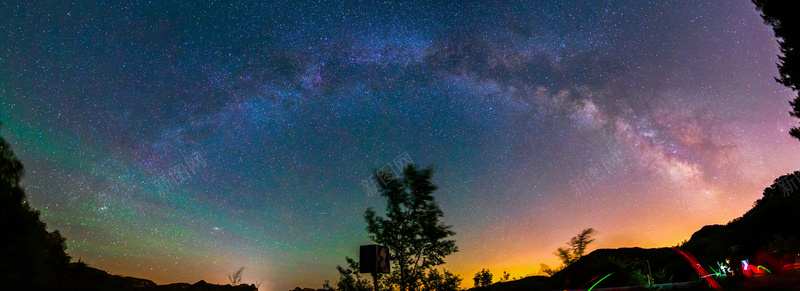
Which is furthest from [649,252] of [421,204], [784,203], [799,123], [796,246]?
[421,204]

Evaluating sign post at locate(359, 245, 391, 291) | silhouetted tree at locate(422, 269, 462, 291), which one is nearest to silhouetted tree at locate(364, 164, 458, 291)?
silhouetted tree at locate(422, 269, 462, 291)

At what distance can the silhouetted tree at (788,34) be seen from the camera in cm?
1827

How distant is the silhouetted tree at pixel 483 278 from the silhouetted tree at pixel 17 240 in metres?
21.2

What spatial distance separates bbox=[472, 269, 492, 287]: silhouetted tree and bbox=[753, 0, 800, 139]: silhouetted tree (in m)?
16.9

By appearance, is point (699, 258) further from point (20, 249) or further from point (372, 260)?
point (20, 249)

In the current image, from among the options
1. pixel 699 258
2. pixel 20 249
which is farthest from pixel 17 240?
pixel 699 258

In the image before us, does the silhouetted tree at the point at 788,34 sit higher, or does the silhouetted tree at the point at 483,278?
the silhouetted tree at the point at 788,34

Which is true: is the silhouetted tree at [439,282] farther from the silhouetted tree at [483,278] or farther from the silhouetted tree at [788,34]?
the silhouetted tree at [788,34]

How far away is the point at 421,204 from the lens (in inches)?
970

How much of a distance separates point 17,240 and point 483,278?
22.3 meters

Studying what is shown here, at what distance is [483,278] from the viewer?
25.5 metres

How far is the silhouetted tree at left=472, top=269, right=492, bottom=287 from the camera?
25.3 meters

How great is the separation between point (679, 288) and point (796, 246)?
17.3 feet

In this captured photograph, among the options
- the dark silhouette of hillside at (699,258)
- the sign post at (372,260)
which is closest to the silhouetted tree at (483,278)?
the dark silhouette of hillside at (699,258)
